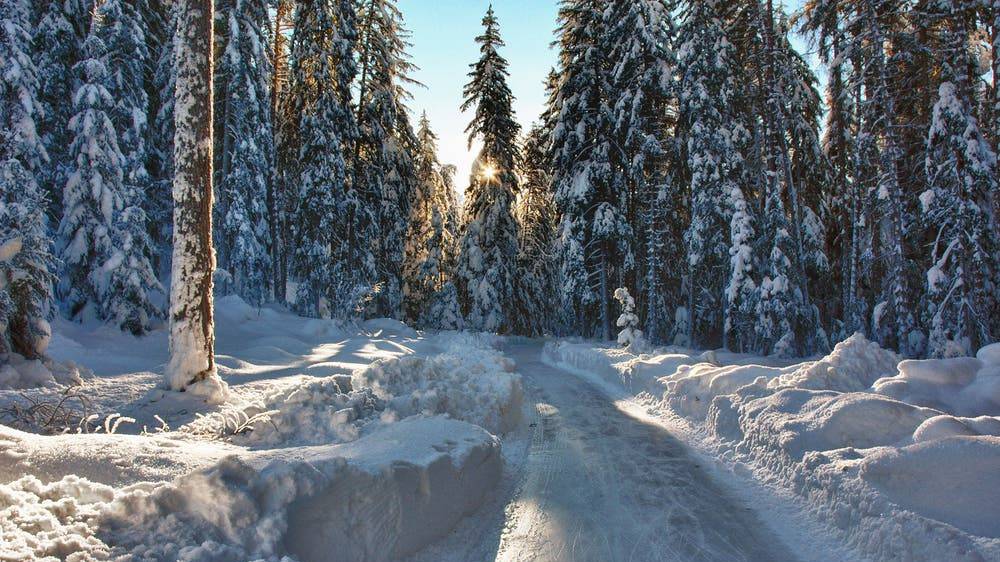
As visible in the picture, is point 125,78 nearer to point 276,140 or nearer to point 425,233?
point 276,140

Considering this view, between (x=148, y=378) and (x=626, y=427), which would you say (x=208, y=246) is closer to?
(x=148, y=378)

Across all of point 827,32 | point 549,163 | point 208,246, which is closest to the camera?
point 208,246

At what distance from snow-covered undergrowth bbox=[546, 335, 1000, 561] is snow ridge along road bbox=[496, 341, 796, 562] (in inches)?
24.7

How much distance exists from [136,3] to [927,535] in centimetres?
2372

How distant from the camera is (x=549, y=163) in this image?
27.0 m

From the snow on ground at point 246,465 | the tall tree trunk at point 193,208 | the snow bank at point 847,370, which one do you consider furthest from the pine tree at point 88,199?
the snow bank at point 847,370

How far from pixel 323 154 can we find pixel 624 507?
820 inches

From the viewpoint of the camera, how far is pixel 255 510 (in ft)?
10.2

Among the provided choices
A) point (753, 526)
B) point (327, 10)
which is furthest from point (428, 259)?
point (753, 526)

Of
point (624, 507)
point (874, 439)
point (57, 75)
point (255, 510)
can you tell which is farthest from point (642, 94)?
point (255, 510)

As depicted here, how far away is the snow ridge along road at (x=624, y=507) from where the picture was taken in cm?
420

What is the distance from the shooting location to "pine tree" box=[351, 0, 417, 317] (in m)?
26.5

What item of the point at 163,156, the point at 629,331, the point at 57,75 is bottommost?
the point at 629,331

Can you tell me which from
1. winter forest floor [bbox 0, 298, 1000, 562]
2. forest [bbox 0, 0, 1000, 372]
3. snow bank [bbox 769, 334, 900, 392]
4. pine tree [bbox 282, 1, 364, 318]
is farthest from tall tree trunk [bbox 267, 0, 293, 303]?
snow bank [bbox 769, 334, 900, 392]
